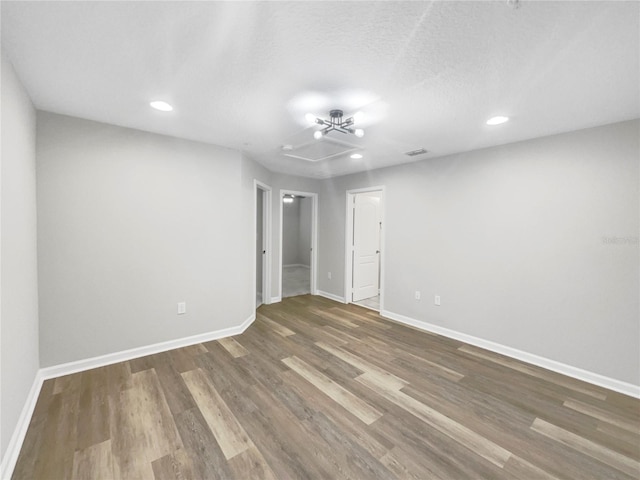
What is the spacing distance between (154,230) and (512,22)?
3.43m

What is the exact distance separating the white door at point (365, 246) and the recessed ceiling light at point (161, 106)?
3.43 meters

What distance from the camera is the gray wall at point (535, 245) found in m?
2.47

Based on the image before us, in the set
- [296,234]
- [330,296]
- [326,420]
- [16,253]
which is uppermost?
[296,234]

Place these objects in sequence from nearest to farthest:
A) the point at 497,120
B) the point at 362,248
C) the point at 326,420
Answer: the point at 326,420, the point at 497,120, the point at 362,248

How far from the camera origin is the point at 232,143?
326 centimetres

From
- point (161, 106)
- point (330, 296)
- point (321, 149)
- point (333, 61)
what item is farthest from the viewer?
point (330, 296)

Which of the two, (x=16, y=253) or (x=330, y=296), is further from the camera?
(x=330, y=296)

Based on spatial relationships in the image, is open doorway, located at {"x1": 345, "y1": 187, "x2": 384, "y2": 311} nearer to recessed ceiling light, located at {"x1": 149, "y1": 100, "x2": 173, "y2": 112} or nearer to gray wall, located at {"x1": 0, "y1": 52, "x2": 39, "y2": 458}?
recessed ceiling light, located at {"x1": 149, "y1": 100, "x2": 173, "y2": 112}

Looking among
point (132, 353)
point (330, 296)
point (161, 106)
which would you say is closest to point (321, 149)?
point (161, 106)

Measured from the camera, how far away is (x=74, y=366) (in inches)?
102

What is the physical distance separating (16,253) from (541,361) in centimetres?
480

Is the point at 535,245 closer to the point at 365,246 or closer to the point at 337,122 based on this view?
the point at 337,122

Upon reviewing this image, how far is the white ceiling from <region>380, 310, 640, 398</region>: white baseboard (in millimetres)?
2421

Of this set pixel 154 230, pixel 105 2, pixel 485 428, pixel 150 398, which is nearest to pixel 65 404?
pixel 150 398
